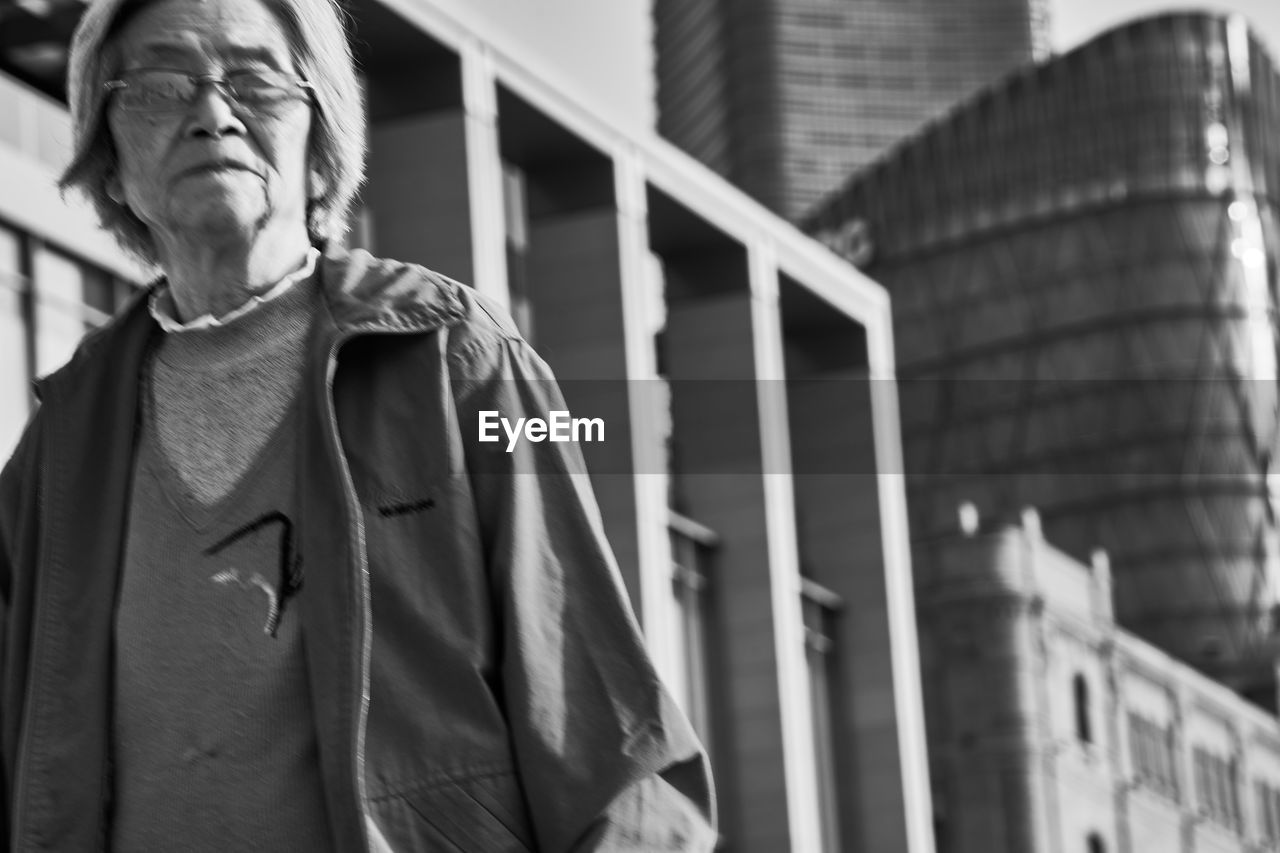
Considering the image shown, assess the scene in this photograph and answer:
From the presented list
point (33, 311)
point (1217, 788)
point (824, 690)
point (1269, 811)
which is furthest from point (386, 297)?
point (1269, 811)

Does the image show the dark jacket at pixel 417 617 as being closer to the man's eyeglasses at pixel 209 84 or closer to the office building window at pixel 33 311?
the man's eyeglasses at pixel 209 84

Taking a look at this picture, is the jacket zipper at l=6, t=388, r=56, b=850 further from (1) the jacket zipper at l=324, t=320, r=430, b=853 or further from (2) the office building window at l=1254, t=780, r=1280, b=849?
(2) the office building window at l=1254, t=780, r=1280, b=849

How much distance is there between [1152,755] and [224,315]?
67.3 metres

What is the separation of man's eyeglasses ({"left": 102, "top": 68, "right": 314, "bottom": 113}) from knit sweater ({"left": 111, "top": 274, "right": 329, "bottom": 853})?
0.77ft

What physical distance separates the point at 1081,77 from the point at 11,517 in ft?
363

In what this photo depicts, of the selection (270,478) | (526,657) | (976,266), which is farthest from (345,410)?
(976,266)

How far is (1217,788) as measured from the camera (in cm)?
7394

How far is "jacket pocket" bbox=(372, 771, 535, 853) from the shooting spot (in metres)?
3.02

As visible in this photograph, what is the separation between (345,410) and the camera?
324 cm

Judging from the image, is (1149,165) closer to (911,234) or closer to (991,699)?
(911,234)

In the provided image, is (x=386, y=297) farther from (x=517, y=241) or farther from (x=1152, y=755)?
(x=1152, y=755)

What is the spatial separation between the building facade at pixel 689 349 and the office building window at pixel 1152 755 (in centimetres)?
2129

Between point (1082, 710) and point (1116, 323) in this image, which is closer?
point (1082, 710)

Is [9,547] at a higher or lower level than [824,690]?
lower
